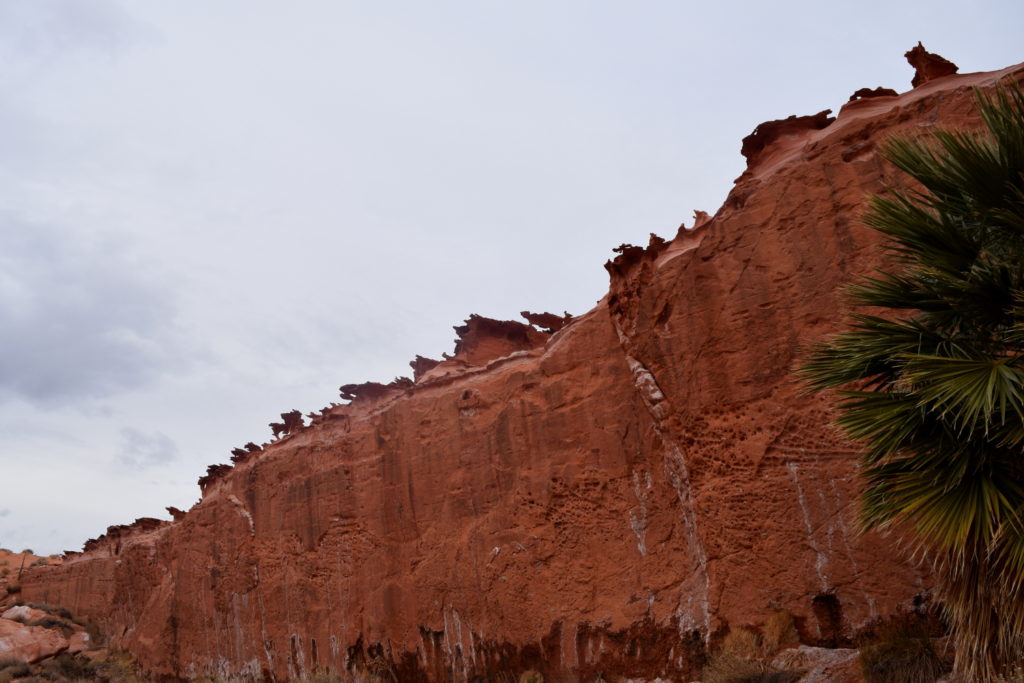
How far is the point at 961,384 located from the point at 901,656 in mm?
4196

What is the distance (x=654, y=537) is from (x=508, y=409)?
15.1 ft

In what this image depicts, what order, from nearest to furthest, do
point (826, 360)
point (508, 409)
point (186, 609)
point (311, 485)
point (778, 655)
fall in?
point (826, 360) → point (778, 655) → point (508, 409) → point (311, 485) → point (186, 609)

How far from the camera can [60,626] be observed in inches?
1283

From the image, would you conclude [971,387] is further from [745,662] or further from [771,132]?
[771,132]

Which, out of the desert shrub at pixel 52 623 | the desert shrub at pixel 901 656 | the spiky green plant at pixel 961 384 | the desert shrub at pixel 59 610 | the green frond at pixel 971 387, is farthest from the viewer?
the desert shrub at pixel 59 610

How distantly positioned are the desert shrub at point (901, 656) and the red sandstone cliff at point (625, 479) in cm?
42

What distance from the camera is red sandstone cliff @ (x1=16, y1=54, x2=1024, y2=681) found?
1156 centimetres

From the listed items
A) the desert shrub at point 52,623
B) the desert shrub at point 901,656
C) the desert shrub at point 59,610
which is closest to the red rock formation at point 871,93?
the desert shrub at point 901,656

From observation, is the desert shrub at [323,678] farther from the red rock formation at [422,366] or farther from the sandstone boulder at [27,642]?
the sandstone boulder at [27,642]

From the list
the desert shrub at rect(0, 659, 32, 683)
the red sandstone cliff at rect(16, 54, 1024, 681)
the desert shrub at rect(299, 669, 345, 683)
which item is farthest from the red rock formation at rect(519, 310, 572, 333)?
the desert shrub at rect(0, 659, 32, 683)

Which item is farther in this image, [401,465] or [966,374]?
[401,465]

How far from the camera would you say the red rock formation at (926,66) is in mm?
12133

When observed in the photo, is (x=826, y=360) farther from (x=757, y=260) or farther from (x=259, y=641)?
(x=259, y=641)

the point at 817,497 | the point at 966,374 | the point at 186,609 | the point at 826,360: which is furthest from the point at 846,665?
the point at 186,609
